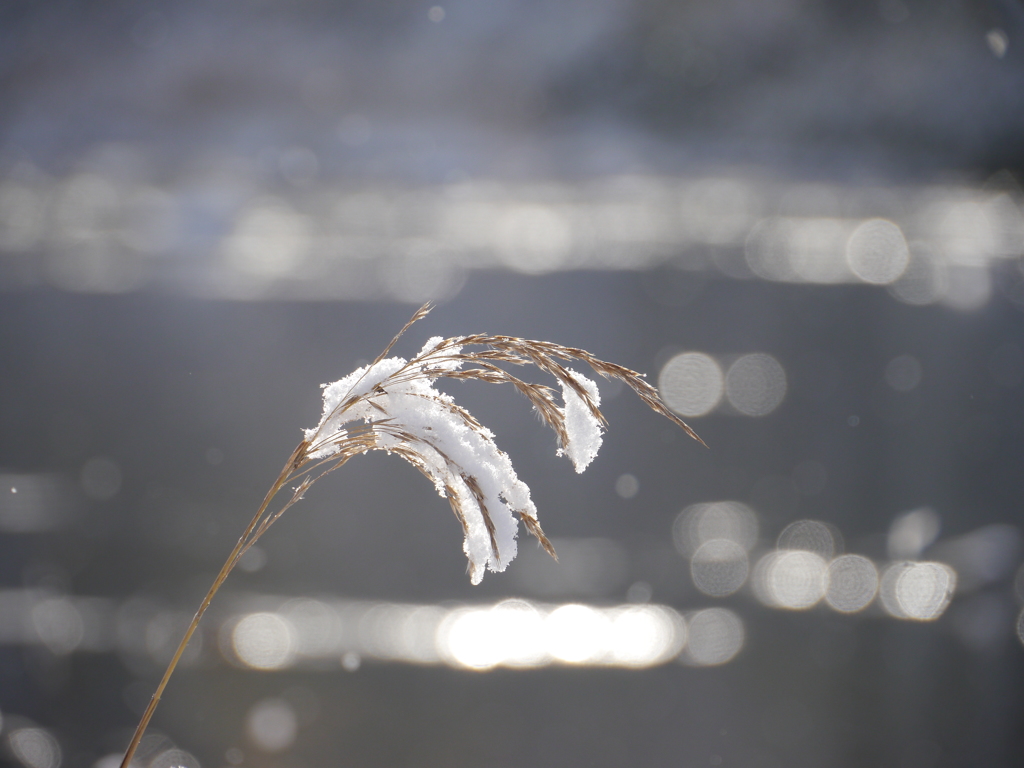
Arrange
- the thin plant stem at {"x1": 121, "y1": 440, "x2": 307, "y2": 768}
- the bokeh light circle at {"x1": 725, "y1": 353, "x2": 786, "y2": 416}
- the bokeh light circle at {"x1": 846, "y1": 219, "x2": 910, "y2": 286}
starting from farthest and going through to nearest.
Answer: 1. the bokeh light circle at {"x1": 725, "y1": 353, "x2": 786, "y2": 416}
2. the bokeh light circle at {"x1": 846, "y1": 219, "x2": 910, "y2": 286}
3. the thin plant stem at {"x1": 121, "y1": 440, "x2": 307, "y2": 768}

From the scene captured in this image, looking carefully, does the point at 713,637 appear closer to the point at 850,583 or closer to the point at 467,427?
the point at 850,583

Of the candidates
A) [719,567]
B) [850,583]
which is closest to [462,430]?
[719,567]

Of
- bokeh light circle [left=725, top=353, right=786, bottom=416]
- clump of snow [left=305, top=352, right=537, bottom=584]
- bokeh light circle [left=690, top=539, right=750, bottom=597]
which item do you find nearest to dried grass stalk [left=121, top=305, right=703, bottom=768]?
clump of snow [left=305, top=352, right=537, bottom=584]

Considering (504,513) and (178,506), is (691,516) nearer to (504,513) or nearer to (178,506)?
(178,506)

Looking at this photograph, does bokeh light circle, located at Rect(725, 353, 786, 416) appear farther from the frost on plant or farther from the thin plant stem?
the thin plant stem

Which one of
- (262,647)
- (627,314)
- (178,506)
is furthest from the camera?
(627,314)

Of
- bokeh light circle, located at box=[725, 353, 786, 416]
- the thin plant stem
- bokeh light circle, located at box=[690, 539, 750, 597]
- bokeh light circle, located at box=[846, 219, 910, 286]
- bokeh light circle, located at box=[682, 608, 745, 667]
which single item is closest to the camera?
the thin plant stem

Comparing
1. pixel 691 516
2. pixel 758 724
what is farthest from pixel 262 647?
pixel 691 516

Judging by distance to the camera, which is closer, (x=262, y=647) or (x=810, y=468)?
(x=262, y=647)
